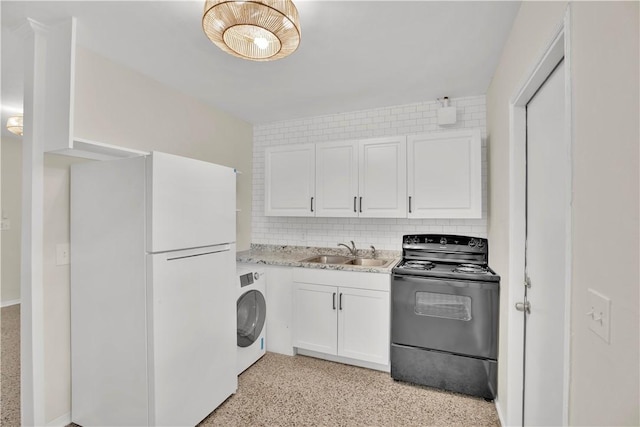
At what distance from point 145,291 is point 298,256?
76.3 inches

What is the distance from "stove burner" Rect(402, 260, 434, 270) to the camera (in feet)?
8.75

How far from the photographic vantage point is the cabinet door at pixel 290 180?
3.31 metres

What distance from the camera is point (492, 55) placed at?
2.27m

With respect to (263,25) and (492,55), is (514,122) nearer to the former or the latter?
(492,55)

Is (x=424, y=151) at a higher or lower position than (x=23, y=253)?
higher

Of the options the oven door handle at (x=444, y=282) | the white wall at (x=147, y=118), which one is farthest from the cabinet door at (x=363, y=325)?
the white wall at (x=147, y=118)

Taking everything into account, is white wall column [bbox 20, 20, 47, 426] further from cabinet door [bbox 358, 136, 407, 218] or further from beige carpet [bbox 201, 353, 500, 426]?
cabinet door [bbox 358, 136, 407, 218]

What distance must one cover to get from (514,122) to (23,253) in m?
3.14

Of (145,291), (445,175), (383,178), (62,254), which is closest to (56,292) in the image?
(62,254)

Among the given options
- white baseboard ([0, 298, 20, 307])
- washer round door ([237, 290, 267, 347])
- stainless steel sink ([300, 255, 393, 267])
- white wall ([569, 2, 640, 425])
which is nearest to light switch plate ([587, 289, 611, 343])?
white wall ([569, 2, 640, 425])

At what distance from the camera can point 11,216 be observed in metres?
4.50

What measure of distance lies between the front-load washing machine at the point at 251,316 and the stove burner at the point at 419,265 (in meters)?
1.39

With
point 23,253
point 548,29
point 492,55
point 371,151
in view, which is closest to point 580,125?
point 548,29

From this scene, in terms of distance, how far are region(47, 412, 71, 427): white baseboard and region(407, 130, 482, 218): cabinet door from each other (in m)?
3.01
